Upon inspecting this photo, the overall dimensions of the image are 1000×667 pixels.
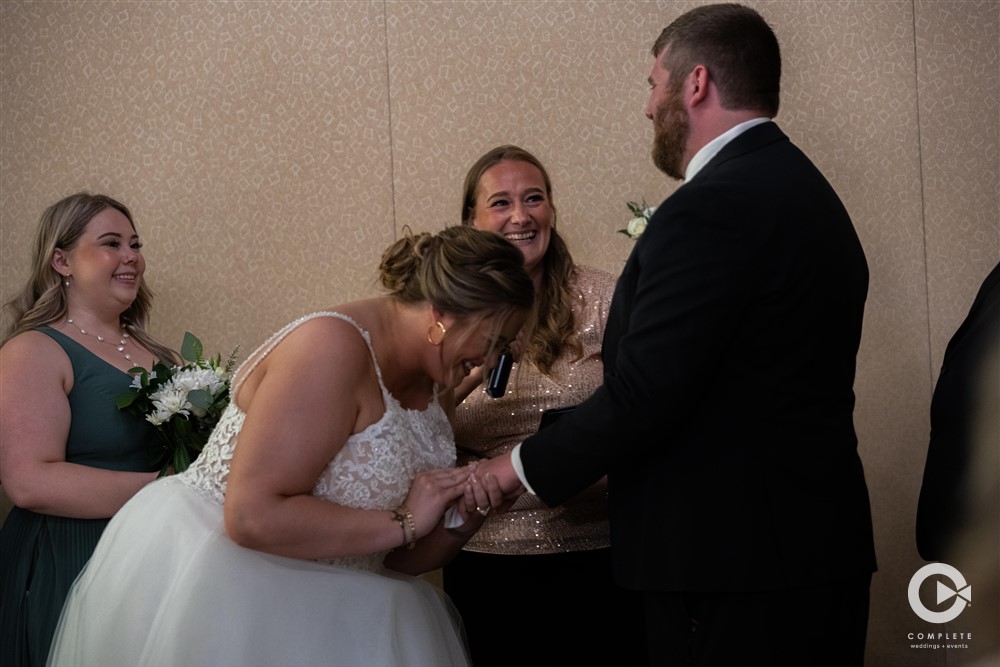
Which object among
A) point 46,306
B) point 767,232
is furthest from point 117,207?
point 767,232

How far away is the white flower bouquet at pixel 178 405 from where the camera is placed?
2938mm

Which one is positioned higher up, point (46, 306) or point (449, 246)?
point (449, 246)

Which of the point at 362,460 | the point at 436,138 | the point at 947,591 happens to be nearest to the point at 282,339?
the point at 362,460

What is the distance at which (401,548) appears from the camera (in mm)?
2471

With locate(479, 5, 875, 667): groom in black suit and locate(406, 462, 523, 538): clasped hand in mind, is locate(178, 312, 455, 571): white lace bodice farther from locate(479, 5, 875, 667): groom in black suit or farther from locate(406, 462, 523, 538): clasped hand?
locate(479, 5, 875, 667): groom in black suit

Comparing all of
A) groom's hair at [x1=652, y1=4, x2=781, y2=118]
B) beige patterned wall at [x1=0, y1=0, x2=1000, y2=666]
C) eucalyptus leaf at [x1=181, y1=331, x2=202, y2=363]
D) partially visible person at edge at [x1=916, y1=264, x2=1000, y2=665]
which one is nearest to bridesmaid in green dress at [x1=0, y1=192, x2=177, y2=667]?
eucalyptus leaf at [x1=181, y1=331, x2=202, y2=363]

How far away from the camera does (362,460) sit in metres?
2.19

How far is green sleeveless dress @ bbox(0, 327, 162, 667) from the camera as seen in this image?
281cm

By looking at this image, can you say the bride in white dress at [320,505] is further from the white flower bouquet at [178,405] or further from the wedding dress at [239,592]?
the white flower bouquet at [178,405]

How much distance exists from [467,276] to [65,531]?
145 centimetres

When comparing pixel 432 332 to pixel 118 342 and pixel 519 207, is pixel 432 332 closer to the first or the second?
pixel 519 207

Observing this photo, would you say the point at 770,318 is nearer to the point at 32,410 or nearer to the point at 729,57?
the point at 729,57

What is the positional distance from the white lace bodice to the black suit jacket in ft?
1.33

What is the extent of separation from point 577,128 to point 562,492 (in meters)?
2.12
